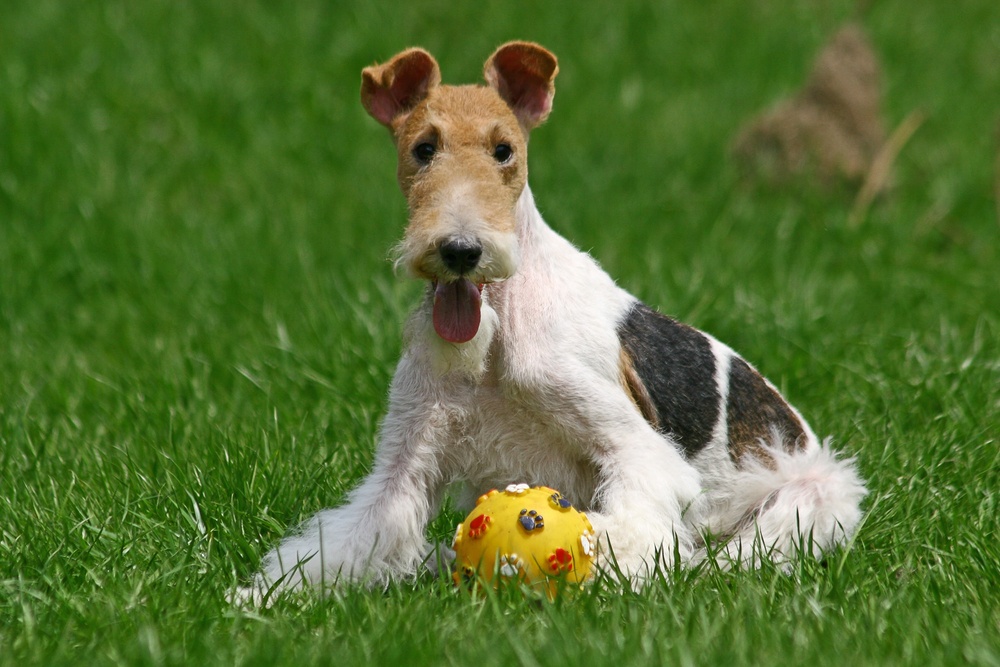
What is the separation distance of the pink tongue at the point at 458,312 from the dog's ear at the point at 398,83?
72 cm

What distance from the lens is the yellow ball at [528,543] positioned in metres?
3.64

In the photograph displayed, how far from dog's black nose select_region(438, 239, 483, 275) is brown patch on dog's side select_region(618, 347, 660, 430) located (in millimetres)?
875

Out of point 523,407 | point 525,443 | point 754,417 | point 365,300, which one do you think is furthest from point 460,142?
point 365,300

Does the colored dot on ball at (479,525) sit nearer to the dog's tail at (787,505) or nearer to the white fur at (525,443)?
the white fur at (525,443)

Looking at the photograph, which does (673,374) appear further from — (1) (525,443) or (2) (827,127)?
(2) (827,127)

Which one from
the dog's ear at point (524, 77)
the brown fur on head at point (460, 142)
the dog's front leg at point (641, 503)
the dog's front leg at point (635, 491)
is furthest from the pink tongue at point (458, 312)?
the dog's ear at point (524, 77)

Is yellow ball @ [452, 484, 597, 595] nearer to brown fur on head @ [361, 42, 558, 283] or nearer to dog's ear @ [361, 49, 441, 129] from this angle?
brown fur on head @ [361, 42, 558, 283]

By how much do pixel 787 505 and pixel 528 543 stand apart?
108 cm

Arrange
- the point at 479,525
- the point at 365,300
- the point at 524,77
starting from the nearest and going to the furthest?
1. the point at 479,525
2. the point at 524,77
3. the point at 365,300

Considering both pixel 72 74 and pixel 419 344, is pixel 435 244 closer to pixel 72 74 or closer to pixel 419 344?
pixel 419 344

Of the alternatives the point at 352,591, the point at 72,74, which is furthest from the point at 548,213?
the point at 352,591

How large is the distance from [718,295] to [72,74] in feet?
19.6

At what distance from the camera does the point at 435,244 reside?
3.32 meters

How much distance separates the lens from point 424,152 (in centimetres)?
372
